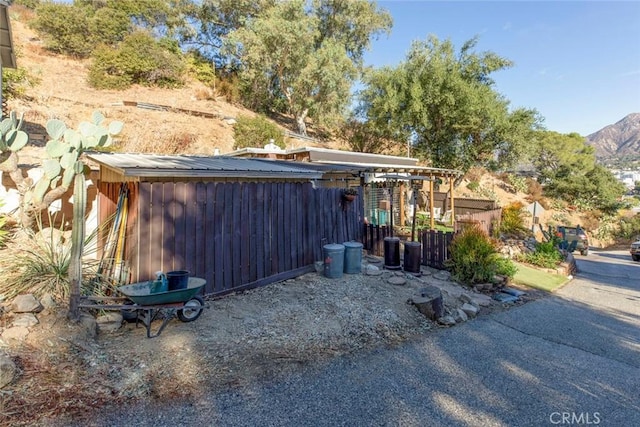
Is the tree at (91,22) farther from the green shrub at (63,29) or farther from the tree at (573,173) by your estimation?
the tree at (573,173)

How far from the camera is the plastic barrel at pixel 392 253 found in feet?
27.2

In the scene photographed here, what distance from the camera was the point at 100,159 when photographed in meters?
5.58

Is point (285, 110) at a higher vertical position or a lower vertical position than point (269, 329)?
higher

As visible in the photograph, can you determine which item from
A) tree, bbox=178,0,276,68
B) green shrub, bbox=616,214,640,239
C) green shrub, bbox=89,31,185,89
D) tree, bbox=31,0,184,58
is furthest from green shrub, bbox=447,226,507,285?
tree, bbox=31,0,184,58

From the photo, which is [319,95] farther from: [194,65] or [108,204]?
[108,204]

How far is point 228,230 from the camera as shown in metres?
6.02

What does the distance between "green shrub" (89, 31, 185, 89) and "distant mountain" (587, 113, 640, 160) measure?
524 ft

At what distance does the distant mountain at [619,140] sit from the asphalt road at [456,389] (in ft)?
541

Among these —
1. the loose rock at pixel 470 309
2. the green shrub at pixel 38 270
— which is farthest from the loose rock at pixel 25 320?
the loose rock at pixel 470 309

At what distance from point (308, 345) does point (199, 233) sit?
2.56m

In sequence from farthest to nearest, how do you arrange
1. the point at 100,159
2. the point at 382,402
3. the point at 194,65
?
the point at 194,65 < the point at 100,159 < the point at 382,402

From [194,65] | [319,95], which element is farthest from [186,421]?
[194,65]

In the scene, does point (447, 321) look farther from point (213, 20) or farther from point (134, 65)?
point (213, 20)

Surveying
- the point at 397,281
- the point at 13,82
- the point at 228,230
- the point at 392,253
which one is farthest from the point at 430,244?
the point at 13,82
